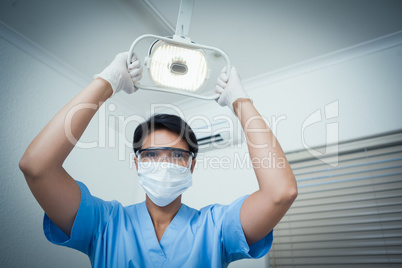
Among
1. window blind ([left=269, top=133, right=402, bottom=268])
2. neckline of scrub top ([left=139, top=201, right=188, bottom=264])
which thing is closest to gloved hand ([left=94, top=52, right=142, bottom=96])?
neckline of scrub top ([left=139, top=201, right=188, bottom=264])

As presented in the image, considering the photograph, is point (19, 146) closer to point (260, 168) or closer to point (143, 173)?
point (143, 173)

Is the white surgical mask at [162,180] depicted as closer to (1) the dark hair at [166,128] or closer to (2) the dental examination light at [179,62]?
(1) the dark hair at [166,128]

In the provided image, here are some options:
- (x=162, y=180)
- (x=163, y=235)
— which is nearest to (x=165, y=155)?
(x=162, y=180)

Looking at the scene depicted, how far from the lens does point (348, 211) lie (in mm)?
1494

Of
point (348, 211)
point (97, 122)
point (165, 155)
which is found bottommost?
point (348, 211)

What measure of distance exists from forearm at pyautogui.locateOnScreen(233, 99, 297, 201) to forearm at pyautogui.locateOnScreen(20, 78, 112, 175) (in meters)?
0.58

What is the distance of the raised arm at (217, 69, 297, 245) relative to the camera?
876 mm

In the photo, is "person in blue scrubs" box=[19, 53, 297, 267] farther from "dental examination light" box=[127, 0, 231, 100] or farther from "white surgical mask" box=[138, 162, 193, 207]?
"dental examination light" box=[127, 0, 231, 100]

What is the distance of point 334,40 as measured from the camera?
1.66 metres

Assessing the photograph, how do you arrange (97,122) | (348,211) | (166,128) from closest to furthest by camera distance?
(166,128)
(348,211)
(97,122)

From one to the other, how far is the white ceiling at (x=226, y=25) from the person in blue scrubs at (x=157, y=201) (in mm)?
567

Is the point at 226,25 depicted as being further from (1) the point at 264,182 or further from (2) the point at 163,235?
(2) the point at 163,235

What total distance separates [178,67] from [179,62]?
0.07 feet

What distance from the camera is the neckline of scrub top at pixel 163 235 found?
3.38 ft
